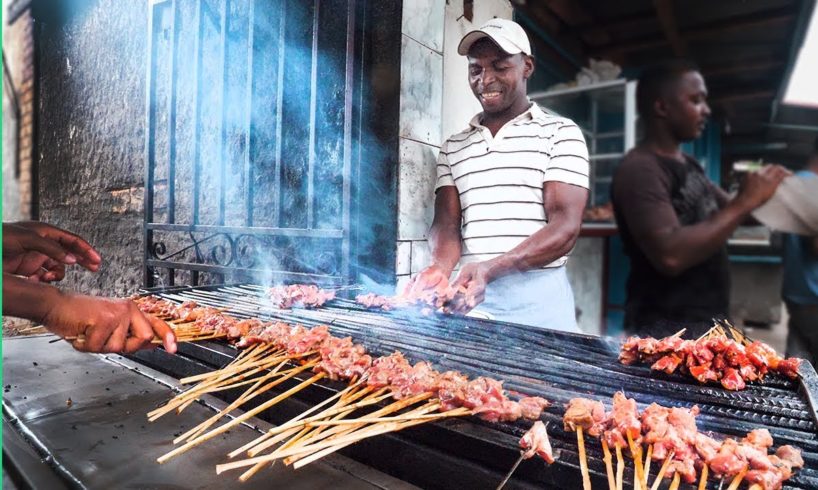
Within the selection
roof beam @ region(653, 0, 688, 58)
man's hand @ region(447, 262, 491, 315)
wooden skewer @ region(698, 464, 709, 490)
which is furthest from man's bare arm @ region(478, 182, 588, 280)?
roof beam @ region(653, 0, 688, 58)

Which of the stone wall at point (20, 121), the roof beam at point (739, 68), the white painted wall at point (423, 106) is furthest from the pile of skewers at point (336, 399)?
the roof beam at point (739, 68)

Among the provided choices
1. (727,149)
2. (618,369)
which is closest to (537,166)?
(618,369)

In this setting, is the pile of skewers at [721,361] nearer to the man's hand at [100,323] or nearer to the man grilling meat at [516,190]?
the man grilling meat at [516,190]

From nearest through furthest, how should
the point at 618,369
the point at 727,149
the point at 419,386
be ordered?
the point at 419,386
the point at 618,369
the point at 727,149

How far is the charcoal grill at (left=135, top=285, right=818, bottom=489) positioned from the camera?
4.75 ft

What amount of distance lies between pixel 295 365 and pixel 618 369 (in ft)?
4.76

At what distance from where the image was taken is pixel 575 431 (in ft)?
4.95

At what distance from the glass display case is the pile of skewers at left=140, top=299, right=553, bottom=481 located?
6.62 metres

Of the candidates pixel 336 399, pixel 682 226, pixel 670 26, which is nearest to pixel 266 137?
pixel 336 399

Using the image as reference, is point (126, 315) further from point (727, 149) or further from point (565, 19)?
point (727, 149)

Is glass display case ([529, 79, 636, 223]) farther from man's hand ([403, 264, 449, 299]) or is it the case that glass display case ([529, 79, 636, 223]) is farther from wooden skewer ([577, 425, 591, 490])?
wooden skewer ([577, 425, 591, 490])

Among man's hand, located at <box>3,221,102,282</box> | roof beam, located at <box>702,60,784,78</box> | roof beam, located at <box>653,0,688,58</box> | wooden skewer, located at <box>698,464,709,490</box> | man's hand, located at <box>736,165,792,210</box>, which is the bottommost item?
wooden skewer, located at <box>698,464,709,490</box>

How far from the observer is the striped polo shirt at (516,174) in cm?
375

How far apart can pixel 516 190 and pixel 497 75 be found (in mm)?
969
